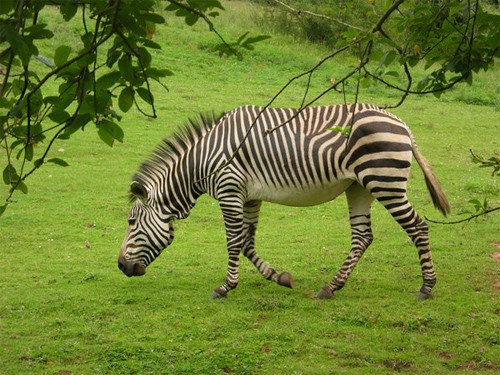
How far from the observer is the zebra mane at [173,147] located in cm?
900

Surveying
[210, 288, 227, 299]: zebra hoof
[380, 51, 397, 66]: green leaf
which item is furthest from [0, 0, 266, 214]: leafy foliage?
[210, 288, 227, 299]: zebra hoof

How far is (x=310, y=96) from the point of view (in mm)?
20625

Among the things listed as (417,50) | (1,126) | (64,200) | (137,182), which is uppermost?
(417,50)

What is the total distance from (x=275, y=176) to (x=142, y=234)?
151 centimetres

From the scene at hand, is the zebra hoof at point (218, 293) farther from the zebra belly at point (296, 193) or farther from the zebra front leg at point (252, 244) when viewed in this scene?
the zebra belly at point (296, 193)

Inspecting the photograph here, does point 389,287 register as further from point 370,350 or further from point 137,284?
point 137,284

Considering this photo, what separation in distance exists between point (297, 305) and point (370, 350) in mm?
1356

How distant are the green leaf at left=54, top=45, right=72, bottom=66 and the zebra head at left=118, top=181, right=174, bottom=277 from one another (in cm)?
467

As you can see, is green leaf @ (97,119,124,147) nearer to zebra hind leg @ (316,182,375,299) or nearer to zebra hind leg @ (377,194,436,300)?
zebra hind leg @ (377,194,436,300)

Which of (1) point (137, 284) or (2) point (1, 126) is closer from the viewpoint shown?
(2) point (1, 126)

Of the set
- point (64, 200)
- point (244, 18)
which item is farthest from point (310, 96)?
point (64, 200)

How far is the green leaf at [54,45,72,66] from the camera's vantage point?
3979mm

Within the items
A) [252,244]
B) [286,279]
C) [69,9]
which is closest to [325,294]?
[286,279]

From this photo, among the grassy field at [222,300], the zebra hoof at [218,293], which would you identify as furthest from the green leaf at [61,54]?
the zebra hoof at [218,293]
